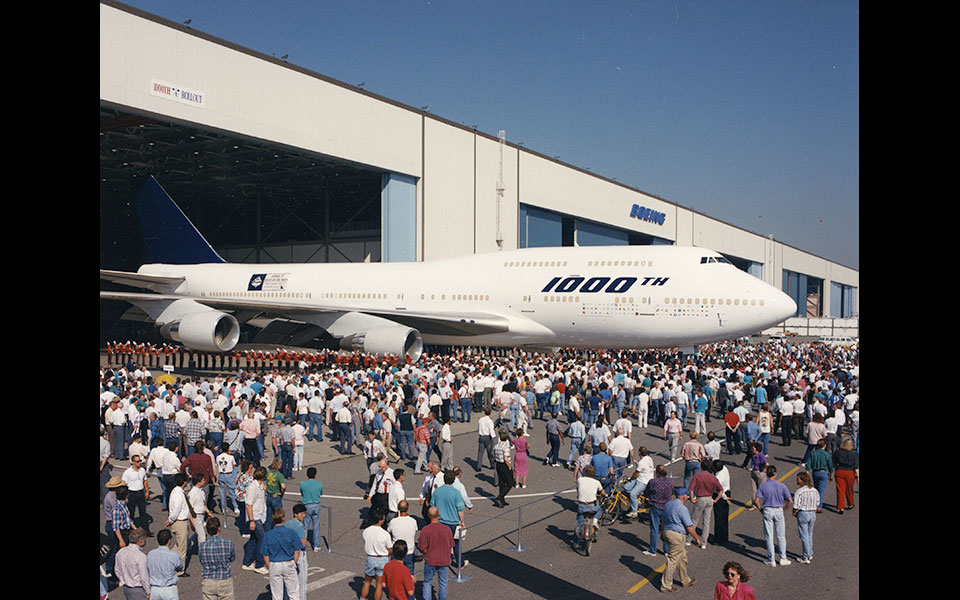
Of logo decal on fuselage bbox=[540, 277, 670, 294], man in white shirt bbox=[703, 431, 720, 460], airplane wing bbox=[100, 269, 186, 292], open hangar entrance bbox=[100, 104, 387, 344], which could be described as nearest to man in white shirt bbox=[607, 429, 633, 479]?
man in white shirt bbox=[703, 431, 720, 460]

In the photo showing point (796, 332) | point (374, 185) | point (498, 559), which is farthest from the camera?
point (796, 332)

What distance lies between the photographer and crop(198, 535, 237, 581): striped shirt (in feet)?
25.9

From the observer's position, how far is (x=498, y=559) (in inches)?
416

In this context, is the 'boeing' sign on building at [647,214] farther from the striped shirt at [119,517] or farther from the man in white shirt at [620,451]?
the striped shirt at [119,517]

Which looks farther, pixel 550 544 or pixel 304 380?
pixel 304 380

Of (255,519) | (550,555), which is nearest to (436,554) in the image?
(550,555)

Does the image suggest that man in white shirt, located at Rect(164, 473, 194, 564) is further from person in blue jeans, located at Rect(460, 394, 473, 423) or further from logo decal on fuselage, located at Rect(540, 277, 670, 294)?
logo decal on fuselage, located at Rect(540, 277, 670, 294)

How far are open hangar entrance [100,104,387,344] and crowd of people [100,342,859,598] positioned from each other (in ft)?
70.2

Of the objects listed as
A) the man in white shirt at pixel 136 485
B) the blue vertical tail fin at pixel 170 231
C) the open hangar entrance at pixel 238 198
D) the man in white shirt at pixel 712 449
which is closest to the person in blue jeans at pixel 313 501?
the man in white shirt at pixel 136 485

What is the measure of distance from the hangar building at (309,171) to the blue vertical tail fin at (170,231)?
11.1 ft

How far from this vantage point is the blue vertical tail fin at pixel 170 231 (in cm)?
4200

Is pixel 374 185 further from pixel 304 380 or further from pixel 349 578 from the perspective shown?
pixel 349 578
